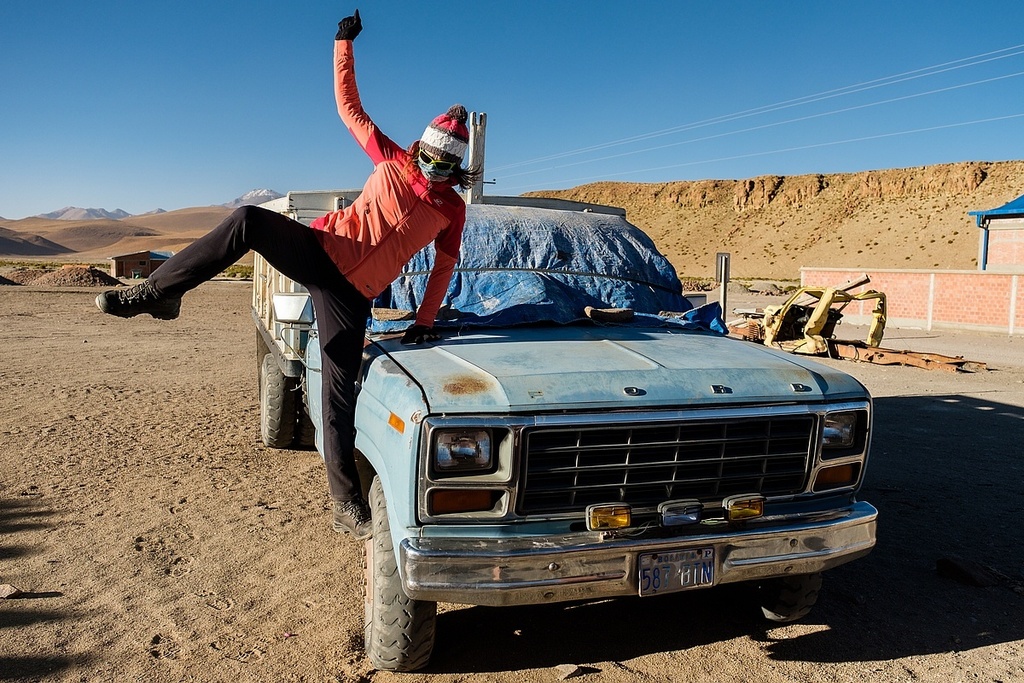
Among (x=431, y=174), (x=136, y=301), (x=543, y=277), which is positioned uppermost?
(x=431, y=174)

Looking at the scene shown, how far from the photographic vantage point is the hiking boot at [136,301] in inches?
145

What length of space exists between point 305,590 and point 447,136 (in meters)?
2.46

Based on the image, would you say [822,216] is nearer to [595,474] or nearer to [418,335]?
[418,335]

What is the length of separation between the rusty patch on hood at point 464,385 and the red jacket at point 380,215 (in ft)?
3.00

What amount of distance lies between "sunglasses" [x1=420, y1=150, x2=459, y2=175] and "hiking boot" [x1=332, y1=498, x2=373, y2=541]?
1595 millimetres

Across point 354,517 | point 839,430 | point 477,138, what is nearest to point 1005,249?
point 477,138

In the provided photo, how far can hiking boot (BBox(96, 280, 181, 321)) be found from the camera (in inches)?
145

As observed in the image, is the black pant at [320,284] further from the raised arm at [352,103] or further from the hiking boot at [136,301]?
the raised arm at [352,103]

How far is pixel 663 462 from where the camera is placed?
3285 millimetres

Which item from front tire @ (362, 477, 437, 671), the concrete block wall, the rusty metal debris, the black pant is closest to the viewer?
front tire @ (362, 477, 437, 671)

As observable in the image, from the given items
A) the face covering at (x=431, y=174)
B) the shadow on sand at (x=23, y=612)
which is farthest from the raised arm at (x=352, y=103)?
the shadow on sand at (x=23, y=612)

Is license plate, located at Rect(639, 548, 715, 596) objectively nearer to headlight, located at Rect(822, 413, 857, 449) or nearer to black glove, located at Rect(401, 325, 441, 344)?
headlight, located at Rect(822, 413, 857, 449)

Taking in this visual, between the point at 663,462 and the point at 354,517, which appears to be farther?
the point at 354,517

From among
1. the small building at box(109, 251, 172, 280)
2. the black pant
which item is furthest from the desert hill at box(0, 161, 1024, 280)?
the black pant
